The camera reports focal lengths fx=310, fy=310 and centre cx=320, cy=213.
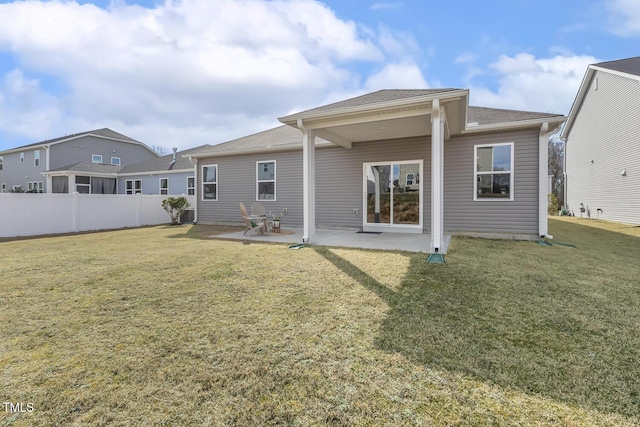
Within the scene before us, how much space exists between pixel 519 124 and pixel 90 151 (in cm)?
2822

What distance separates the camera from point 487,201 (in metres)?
8.30

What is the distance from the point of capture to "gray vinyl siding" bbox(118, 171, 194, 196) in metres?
18.6

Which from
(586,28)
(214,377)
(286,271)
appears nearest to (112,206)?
(286,271)

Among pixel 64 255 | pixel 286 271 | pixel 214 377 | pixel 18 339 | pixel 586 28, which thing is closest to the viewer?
pixel 214 377

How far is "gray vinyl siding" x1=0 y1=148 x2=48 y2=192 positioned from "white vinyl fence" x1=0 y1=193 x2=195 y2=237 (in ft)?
51.1

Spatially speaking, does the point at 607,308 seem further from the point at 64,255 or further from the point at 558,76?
the point at 558,76

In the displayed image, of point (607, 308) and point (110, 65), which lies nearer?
point (607, 308)

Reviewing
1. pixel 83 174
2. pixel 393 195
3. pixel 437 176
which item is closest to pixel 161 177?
pixel 83 174

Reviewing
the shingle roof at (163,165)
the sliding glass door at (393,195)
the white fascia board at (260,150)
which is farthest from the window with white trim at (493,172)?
the shingle roof at (163,165)

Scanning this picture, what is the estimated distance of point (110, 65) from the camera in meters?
12.4

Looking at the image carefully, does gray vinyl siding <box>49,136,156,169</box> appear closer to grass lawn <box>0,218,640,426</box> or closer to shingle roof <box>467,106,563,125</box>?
grass lawn <box>0,218,640,426</box>

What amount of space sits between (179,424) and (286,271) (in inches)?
127

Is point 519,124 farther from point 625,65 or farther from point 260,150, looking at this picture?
point 625,65

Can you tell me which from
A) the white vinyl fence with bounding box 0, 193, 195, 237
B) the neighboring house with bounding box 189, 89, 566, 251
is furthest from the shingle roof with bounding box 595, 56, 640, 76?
the white vinyl fence with bounding box 0, 193, 195, 237
